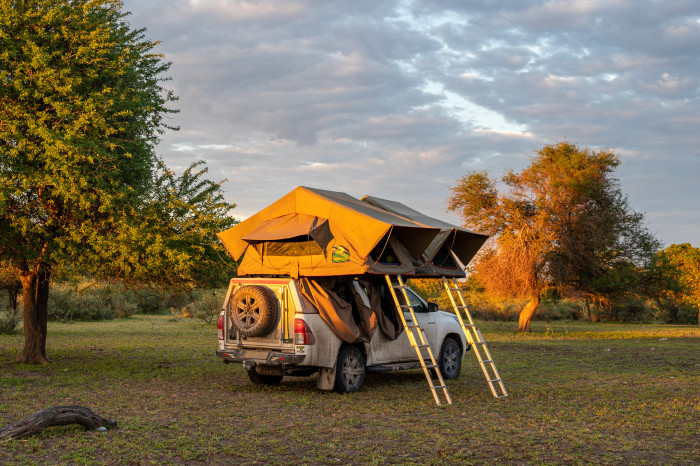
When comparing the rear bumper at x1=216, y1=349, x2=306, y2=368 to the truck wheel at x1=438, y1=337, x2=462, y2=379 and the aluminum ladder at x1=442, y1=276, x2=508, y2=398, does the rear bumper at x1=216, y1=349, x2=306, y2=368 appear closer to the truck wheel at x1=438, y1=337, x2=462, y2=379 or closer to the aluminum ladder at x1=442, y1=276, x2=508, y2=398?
the aluminum ladder at x1=442, y1=276, x2=508, y2=398

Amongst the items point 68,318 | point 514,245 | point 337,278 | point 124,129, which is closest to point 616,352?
point 514,245

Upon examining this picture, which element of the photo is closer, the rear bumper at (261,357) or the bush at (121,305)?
the rear bumper at (261,357)

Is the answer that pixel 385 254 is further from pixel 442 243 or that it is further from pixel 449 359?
pixel 449 359

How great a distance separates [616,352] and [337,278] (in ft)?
40.1

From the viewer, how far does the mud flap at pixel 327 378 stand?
1073 cm

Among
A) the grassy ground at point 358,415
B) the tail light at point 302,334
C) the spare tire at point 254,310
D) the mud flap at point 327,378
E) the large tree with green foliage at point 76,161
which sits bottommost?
the grassy ground at point 358,415

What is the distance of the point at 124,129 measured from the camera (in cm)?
1353

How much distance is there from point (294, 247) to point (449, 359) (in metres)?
4.02

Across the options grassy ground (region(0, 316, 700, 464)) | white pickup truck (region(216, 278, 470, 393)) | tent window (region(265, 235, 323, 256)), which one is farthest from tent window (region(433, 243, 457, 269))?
tent window (region(265, 235, 323, 256))

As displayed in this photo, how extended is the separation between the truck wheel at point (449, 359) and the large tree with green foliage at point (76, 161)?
17.0ft

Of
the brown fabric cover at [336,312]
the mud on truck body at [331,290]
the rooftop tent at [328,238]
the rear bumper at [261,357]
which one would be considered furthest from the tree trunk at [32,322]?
the brown fabric cover at [336,312]

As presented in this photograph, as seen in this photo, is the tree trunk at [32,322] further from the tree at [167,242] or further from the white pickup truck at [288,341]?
the white pickup truck at [288,341]

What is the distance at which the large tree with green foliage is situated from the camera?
12.6m

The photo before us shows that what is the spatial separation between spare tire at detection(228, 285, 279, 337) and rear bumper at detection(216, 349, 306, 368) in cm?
32
